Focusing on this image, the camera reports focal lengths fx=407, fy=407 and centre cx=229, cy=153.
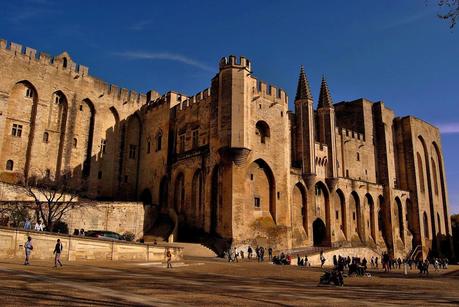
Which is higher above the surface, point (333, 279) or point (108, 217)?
point (108, 217)

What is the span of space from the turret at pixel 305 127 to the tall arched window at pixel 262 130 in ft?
21.2

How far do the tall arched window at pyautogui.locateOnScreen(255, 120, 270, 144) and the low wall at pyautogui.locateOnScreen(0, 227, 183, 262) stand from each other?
13.4 meters

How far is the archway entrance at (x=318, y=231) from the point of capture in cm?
3984

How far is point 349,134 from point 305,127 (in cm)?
1166

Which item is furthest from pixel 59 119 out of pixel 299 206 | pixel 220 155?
pixel 299 206

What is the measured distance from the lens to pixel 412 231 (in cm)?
4981

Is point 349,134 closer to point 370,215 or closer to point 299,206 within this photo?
point 370,215

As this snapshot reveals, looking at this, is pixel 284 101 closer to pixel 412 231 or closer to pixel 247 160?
pixel 247 160

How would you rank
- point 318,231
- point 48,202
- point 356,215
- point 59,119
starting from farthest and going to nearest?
point 356,215 → point 318,231 → point 59,119 → point 48,202

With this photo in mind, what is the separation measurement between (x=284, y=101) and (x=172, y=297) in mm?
28539

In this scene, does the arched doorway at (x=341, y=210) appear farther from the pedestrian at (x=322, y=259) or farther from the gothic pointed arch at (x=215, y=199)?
the gothic pointed arch at (x=215, y=199)

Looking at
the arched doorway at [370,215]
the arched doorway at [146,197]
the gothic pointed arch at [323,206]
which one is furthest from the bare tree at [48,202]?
the arched doorway at [370,215]

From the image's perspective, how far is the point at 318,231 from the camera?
1593 inches

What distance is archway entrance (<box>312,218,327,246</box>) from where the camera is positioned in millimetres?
39844
